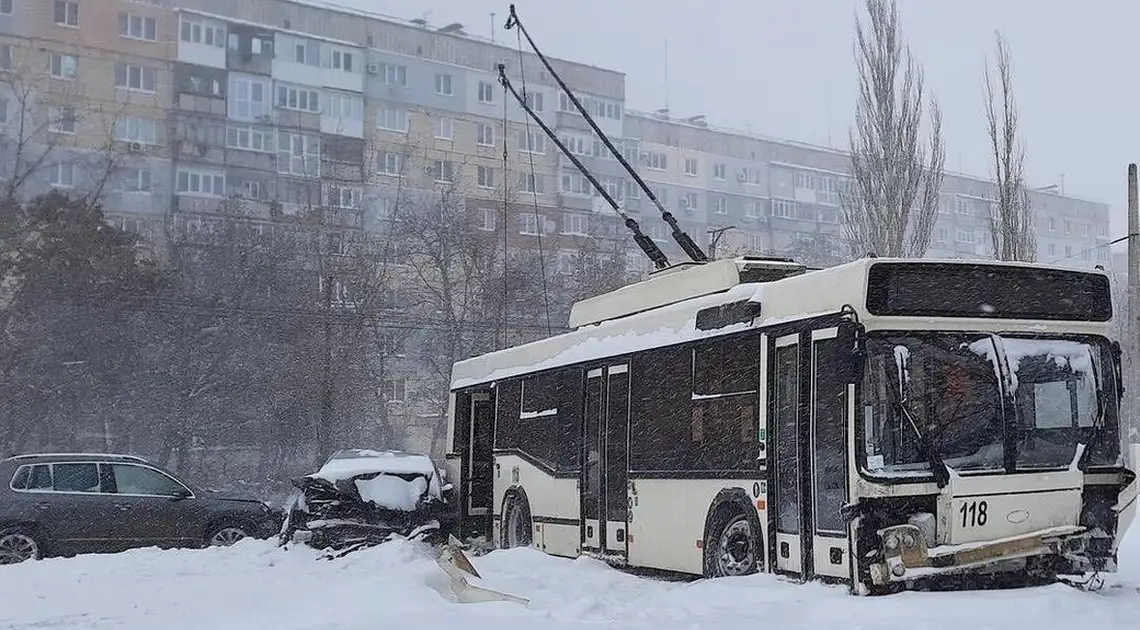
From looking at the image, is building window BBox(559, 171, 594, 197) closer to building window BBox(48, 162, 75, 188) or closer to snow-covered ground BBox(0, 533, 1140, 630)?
building window BBox(48, 162, 75, 188)

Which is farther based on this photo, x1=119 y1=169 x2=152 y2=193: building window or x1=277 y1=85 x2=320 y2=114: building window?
x1=277 y1=85 x2=320 y2=114: building window

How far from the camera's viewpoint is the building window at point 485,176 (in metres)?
60.1

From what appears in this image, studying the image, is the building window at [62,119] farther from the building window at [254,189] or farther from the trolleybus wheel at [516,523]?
the trolleybus wheel at [516,523]

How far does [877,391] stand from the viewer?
31.4ft

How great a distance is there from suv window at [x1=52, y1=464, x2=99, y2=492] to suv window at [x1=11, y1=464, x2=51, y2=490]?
0.11 m

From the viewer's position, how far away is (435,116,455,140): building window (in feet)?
199

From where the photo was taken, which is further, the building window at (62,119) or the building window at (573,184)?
the building window at (573,184)

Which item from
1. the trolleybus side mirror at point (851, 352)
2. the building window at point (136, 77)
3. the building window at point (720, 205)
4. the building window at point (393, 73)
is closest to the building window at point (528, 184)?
the building window at point (393, 73)

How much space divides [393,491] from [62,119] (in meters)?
34.9

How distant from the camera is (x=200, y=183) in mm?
52312

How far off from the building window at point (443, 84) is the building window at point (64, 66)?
16.1 m

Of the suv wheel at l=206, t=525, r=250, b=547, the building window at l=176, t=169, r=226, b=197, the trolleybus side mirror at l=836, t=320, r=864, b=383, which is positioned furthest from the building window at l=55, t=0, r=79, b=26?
the trolleybus side mirror at l=836, t=320, r=864, b=383

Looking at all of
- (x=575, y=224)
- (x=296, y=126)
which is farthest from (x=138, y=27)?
(x=575, y=224)

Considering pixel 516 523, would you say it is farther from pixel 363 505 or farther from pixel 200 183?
pixel 200 183
